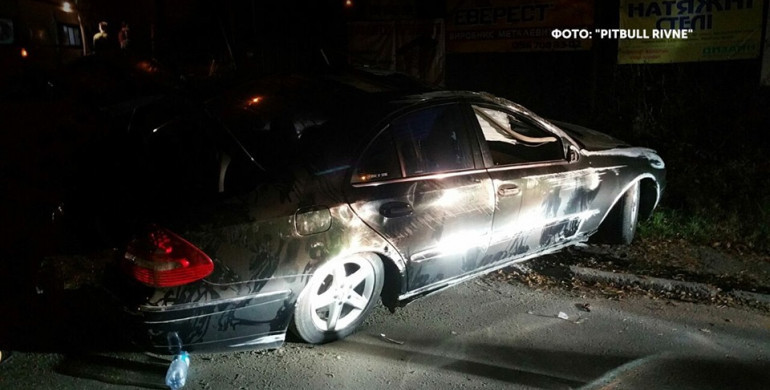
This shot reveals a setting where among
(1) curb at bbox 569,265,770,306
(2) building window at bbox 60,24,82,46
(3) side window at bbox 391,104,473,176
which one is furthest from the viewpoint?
(2) building window at bbox 60,24,82,46

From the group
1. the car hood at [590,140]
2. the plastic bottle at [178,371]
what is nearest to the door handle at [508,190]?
the car hood at [590,140]

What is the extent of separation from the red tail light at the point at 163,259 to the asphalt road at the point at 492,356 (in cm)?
64

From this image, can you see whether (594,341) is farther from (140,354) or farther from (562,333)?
(140,354)

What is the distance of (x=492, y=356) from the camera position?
12.8ft

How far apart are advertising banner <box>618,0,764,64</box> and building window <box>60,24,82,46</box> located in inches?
600

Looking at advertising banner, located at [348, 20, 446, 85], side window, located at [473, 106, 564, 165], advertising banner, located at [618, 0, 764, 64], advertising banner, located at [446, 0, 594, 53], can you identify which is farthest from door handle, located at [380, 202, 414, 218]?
advertising banner, located at [348, 20, 446, 85]

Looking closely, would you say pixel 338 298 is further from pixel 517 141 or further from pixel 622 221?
pixel 622 221

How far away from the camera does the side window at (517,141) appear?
4918 millimetres

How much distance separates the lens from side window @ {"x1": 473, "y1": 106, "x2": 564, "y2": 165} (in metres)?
4.92

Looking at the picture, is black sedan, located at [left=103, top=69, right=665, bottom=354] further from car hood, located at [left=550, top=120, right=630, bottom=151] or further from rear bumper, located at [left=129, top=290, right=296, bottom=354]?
car hood, located at [left=550, top=120, right=630, bottom=151]

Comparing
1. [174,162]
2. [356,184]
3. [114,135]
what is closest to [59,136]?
[114,135]

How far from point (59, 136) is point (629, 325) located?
7.13 m

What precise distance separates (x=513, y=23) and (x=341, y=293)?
7.56 meters

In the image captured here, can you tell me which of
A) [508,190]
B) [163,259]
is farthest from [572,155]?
[163,259]
